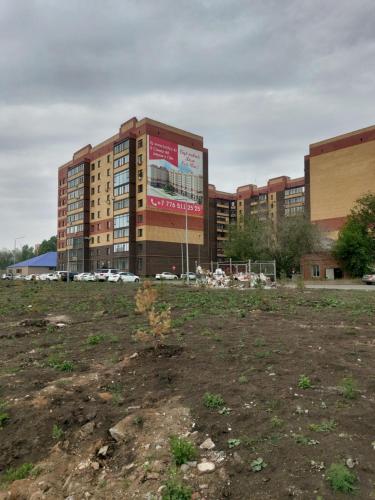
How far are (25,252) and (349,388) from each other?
586 ft

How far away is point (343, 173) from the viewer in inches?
2672

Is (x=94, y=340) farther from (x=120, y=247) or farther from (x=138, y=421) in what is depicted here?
(x=120, y=247)

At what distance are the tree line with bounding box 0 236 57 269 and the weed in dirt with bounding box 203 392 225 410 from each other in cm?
14480

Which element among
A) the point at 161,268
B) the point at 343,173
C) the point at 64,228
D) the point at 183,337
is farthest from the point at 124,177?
the point at 183,337

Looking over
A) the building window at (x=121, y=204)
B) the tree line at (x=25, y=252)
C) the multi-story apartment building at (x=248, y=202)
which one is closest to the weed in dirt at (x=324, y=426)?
the building window at (x=121, y=204)

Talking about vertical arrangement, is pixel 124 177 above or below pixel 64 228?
above

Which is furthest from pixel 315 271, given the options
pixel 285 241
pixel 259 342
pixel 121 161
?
pixel 259 342

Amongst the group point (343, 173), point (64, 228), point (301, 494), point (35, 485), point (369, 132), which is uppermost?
point (369, 132)

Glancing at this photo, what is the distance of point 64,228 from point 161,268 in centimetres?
3513

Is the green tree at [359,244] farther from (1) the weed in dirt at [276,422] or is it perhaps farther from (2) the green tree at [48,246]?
(2) the green tree at [48,246]

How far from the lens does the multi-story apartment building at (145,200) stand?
7031 cm

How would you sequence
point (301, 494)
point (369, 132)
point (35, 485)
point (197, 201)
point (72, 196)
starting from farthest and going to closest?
1. point (72, 196)
2. point (197, 201)
3. point (369, 132)
4. point (35, 485)
5. point (301, 494)

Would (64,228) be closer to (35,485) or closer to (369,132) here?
(369,132)

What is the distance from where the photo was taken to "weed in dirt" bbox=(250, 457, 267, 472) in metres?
3.54
